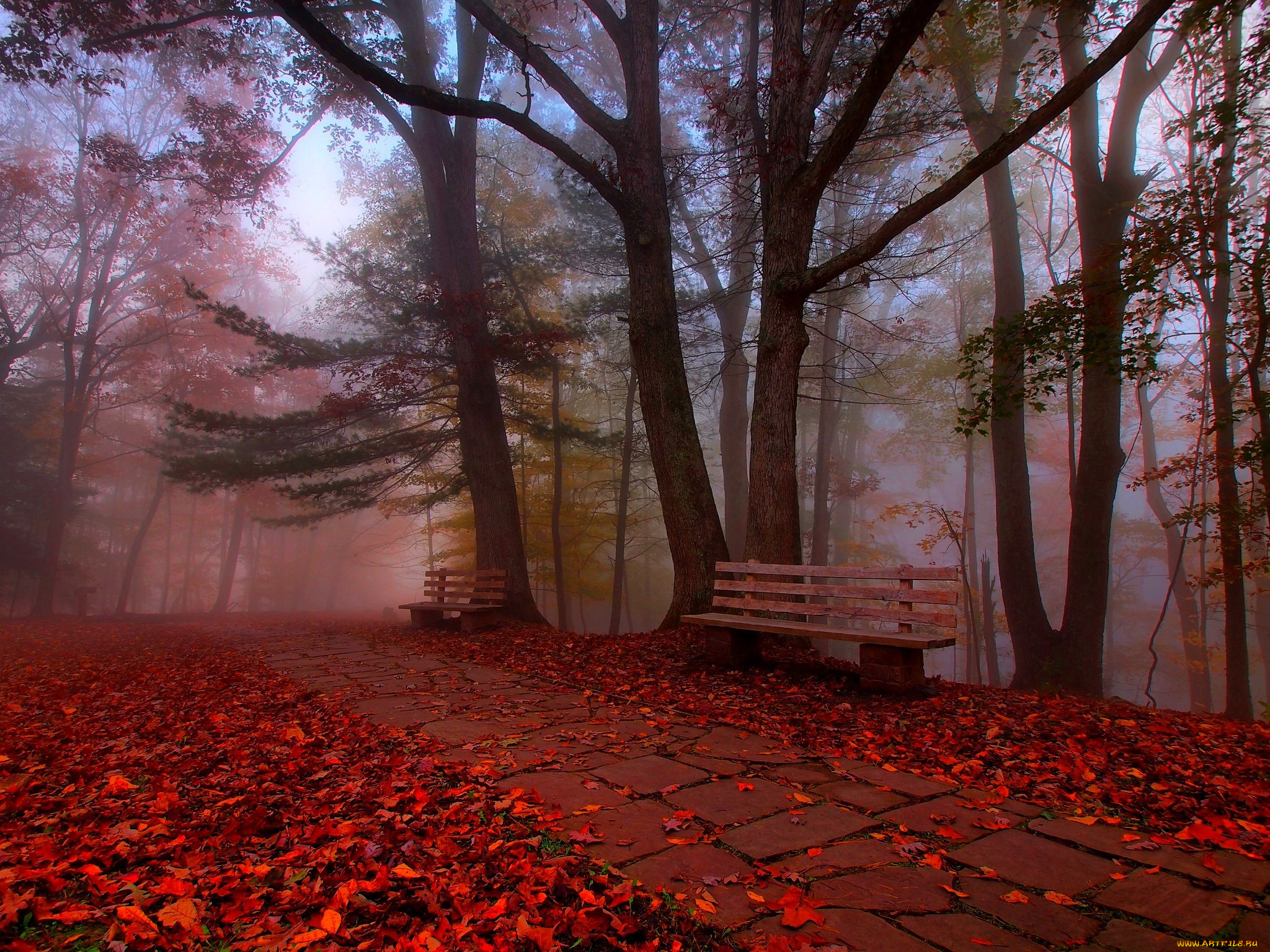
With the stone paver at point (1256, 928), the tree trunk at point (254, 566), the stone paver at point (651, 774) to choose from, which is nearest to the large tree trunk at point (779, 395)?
the stone paver at point (651, 774)

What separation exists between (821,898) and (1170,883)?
1.21 metres

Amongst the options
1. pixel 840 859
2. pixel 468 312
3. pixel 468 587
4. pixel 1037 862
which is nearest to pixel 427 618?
pixel 468 587

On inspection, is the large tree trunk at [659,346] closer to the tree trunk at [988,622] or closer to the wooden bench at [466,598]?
the wooden bench at [466,598]

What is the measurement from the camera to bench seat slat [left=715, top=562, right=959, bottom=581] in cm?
435

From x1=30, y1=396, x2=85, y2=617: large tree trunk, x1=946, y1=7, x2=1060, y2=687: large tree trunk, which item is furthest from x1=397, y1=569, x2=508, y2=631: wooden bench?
x1=30, y1=396, x2=85, y2=617: large tree trunk

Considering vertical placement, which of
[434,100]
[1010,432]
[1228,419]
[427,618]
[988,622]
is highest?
[434,100]

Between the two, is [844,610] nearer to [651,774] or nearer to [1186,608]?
[651,774]

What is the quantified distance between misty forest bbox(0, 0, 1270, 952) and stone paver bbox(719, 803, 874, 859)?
24 millimetres

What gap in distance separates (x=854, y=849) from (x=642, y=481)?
14712mm

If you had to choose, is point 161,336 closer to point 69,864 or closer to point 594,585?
point 594,585

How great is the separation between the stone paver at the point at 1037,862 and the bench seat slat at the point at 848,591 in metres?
1.54

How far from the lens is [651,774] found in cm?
309

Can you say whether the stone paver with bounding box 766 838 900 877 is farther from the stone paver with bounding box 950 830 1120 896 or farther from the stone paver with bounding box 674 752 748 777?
the stone paver with bounding box 674 752 748 777

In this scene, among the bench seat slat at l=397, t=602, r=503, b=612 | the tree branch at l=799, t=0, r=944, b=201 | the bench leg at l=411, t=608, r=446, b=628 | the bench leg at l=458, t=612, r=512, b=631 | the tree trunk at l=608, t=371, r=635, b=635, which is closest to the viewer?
the tree branch at l=799, t=0, r=944, b=201
